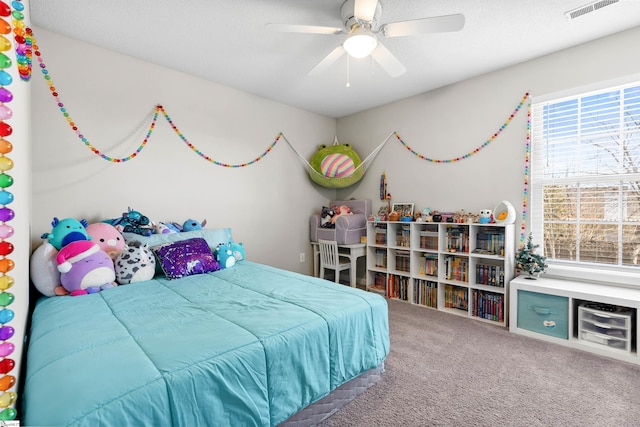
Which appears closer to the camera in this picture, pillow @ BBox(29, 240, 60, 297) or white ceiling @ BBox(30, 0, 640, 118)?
pillow @ BBox(29, 240, 60, 297)

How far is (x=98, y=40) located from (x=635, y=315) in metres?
4.63

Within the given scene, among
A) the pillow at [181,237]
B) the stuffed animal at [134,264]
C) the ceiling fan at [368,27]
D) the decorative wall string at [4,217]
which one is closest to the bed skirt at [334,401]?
the decorative wall string at [4,217]

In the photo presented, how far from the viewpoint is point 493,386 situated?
187 cm

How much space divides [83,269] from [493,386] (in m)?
2.69

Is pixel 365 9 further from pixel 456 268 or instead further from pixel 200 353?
pixel 456 268

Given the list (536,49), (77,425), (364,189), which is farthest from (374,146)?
(77,425)

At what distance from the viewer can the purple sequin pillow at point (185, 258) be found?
7.82 ft

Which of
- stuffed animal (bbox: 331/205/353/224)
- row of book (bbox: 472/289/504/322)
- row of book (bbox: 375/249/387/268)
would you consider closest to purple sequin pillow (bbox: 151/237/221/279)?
stuffed animal (bbox: 331/205/353/224)

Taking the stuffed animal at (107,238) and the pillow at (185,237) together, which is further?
the pillow at (185,237)

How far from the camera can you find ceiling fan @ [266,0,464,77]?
1782 mm

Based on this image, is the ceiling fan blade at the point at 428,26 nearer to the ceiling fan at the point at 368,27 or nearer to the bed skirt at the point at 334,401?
the ceiling fan at the point at 368,27

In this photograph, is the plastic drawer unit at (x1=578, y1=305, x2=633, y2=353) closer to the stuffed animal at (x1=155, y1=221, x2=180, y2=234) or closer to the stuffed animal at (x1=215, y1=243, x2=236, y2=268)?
the stuffed animal at (x1=215, y1=243, x2=236, y2=268)

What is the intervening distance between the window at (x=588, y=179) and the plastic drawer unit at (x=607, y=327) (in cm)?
51

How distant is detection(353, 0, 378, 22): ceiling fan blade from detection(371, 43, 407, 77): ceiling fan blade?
21 cm
